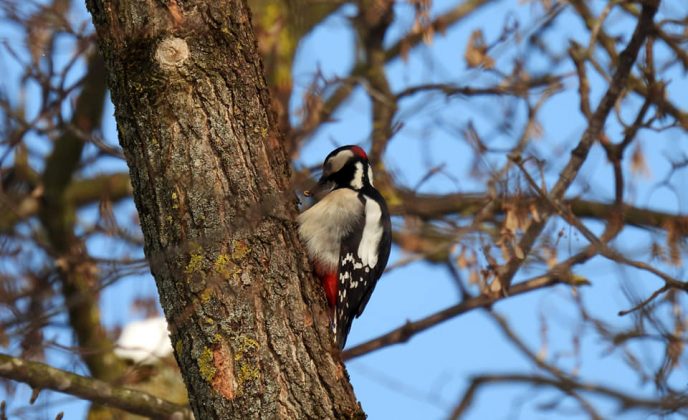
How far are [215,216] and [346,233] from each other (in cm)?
149

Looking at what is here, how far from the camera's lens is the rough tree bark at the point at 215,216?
110 inches

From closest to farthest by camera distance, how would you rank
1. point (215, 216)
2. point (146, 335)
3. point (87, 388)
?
point (215, 216)
point (87, 388)
point (146, 335)

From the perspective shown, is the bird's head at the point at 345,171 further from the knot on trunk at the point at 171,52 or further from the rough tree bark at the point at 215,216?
the knot on trunk at the point at 171,52

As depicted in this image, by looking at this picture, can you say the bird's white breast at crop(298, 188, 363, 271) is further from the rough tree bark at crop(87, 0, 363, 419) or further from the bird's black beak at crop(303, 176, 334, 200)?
the rough tree bark at crop(87, 0, 363, 419)

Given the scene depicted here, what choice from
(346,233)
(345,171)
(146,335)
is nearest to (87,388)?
(146,335)

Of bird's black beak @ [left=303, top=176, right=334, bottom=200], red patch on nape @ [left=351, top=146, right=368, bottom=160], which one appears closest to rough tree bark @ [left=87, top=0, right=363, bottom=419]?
bird's black beak @ [left=303, top=176, right=334, bottom=200]

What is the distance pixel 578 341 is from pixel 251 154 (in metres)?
2.37

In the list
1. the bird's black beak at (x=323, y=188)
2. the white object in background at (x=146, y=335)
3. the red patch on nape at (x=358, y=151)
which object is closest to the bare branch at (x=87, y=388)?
the white object in background at (x=146, y=335)

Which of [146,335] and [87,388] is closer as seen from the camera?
[87,388]

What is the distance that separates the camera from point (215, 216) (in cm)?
289

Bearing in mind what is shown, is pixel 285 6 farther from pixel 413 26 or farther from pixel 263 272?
pixel 263 272

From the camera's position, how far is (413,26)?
5465mm

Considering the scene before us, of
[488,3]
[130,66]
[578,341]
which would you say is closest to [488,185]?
[578,341]

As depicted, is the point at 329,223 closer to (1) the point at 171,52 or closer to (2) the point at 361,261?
(2) the point at 361,261
